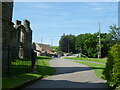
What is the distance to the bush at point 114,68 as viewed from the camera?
8072mm

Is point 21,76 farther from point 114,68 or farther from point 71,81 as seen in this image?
point 114,68

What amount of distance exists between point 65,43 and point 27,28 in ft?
241

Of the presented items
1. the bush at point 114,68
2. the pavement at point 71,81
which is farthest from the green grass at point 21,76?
A: the bush at point 114,68

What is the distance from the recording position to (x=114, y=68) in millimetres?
8266

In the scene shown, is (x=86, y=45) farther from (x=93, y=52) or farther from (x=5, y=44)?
(x=5, y=44)

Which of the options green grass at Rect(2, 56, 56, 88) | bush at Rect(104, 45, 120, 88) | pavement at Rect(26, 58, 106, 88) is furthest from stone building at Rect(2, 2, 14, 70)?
bush at Rect(104, 45, 120, 88)

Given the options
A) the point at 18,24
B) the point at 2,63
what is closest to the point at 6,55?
the point at 2,63

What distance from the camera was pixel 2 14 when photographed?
11.6 m

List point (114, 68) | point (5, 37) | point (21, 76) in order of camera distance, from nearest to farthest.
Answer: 1. point (114, 68)
2. point (5, 37)
3. point (21, 76)

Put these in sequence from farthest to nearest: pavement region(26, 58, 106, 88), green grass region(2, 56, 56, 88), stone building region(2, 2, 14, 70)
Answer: stone building region(2, 2, 14, 70) < pavement region(26, 58, 106, 88) < green grass region(2, 56, 56, 88)

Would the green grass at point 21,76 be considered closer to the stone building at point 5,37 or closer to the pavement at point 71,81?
the pavement at point 71,81

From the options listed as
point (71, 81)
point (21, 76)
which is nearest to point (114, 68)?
point (71, 81)

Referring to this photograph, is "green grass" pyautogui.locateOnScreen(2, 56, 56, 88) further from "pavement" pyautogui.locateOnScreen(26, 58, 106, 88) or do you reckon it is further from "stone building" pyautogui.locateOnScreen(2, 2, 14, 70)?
"stone building" pyautogui.locateOnScreen(2, 2, 14, 70)

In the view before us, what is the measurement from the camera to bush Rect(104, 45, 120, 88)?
807 centimetres
